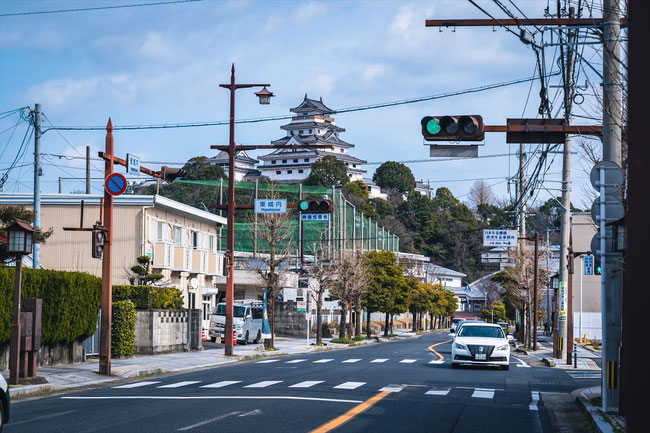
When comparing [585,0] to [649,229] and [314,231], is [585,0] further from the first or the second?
[314,231]

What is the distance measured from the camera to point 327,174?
10731cm

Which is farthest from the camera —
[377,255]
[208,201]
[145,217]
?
[208,201]

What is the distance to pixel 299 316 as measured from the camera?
5791 centimetres

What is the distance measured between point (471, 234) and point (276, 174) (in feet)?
126

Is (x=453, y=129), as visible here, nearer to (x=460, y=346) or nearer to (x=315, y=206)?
(x=460, y=346)

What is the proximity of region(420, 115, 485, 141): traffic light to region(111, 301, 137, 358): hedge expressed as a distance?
A: 54.1 ft

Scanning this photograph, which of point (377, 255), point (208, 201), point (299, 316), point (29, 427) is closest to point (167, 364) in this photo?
point (29, 427)

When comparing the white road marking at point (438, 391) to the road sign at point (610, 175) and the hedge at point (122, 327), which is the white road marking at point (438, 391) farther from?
the hedge at point (122, 327)

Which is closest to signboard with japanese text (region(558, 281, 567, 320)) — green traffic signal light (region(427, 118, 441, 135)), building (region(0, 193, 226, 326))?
building (region(0, 193, 226, 326))

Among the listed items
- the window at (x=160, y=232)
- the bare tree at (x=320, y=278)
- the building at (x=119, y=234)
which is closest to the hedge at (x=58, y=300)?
the building at (x=119, y=234)

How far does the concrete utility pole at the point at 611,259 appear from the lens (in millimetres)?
13266

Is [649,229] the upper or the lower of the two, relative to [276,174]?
lower

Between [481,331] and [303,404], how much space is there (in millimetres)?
15114

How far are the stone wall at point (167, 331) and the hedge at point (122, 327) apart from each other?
240cm
